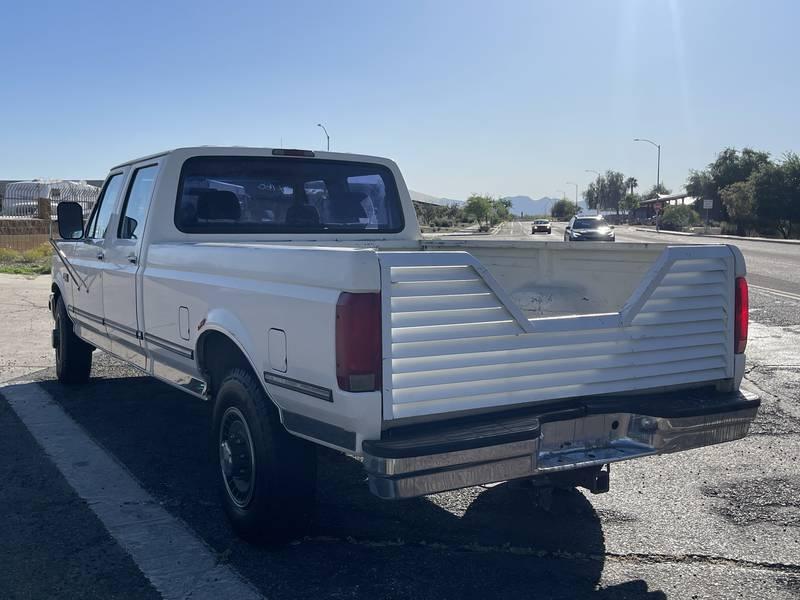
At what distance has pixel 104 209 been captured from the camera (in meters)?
6.80

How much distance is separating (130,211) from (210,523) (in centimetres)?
268

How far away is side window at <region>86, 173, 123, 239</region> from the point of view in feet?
21.5

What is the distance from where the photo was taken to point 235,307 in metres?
4.11

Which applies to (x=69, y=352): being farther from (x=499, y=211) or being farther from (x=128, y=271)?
(x=499, y=211)

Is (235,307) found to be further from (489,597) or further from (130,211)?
(130,211)

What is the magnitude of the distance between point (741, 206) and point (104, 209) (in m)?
61.8

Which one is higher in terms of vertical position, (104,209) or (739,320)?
(104,209)

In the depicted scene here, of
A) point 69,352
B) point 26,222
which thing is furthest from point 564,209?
point 69,352

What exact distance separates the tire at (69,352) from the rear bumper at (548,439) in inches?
206

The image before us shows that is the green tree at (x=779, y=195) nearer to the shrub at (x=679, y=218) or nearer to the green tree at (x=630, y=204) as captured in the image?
the shrub at (x=679, y=218)

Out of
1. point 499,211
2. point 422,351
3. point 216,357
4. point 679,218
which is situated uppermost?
point 499,211

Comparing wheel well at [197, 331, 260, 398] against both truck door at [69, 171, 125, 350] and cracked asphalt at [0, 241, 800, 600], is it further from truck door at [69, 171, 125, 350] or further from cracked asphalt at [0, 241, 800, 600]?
truck door at [69, 171, 125, 350]

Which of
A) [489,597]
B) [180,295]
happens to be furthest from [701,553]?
[180,295]

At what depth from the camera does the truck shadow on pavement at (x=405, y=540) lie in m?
3.71
